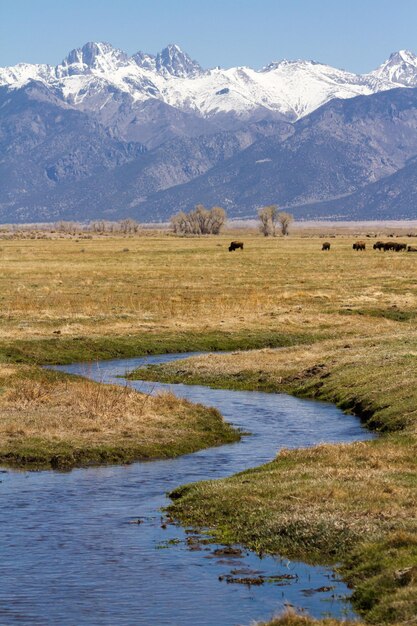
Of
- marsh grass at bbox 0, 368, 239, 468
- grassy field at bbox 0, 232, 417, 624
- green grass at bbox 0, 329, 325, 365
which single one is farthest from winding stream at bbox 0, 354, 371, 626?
green grass at bbox 0, 329, 325, 365

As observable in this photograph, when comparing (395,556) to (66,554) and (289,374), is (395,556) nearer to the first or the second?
(66,554)

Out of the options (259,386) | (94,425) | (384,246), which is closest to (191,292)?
(259,386)

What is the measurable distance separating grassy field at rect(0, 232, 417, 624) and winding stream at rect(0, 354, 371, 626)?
896 mm

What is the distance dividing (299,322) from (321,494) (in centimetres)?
4009

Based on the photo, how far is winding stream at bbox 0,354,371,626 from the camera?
18.6m

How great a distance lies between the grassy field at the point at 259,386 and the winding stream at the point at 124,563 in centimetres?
90

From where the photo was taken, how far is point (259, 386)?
4444 centimetres

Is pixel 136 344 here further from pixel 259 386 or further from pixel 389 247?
pixel 389 247

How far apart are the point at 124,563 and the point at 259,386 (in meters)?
23.7

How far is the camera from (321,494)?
78.7 ft

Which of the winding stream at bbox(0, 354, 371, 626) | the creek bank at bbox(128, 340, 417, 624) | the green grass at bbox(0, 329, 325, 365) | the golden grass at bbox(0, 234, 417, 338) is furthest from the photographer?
the golden grass at bbox(0, 234, 417, 338)

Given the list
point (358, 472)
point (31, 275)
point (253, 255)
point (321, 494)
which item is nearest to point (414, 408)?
point (358, 472)

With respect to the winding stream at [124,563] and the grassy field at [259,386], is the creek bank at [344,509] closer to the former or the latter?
the grassy field at [259,386]

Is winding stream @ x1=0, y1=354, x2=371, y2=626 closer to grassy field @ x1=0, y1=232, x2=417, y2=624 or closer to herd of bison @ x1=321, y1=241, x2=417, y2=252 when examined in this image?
grassy field @ x1=0, y1=232, x2=417, y2=624
